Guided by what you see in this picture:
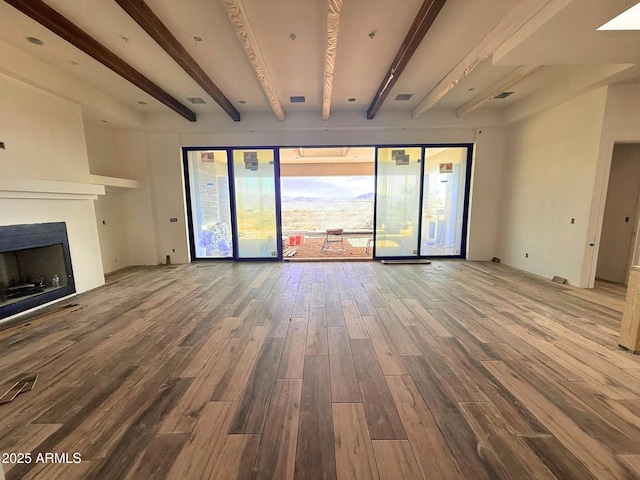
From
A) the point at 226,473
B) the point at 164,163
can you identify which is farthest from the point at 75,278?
the point at 226,473

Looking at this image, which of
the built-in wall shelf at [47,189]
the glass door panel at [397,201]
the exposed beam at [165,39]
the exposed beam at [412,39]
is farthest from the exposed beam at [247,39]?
the built-in wall shelf at [47,189]

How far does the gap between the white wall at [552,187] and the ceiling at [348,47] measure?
41 centimetres

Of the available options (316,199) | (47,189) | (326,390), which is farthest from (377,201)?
(316,199)

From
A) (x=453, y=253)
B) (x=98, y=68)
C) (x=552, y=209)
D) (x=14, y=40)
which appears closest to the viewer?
(x=14, y=40)

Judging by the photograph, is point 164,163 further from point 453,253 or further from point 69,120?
point 453,253

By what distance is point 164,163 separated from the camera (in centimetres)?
563

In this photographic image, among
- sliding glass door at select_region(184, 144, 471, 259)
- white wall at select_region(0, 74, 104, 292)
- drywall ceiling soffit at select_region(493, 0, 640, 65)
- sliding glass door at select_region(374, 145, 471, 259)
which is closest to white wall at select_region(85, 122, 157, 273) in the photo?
sliding glass door at select_region(184, 144, 471, 259)

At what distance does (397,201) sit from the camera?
6.02 metres

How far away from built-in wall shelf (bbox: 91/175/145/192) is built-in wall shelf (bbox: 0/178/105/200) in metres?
0.19

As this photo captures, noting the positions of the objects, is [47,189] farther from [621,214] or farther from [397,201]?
[621,214]

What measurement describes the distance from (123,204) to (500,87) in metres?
7.73

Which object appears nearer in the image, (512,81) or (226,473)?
(226,473)

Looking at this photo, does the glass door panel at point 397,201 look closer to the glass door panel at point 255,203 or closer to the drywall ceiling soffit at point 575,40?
the glass door panel at point 255,203

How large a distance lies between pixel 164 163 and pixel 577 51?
6975 millimetres
